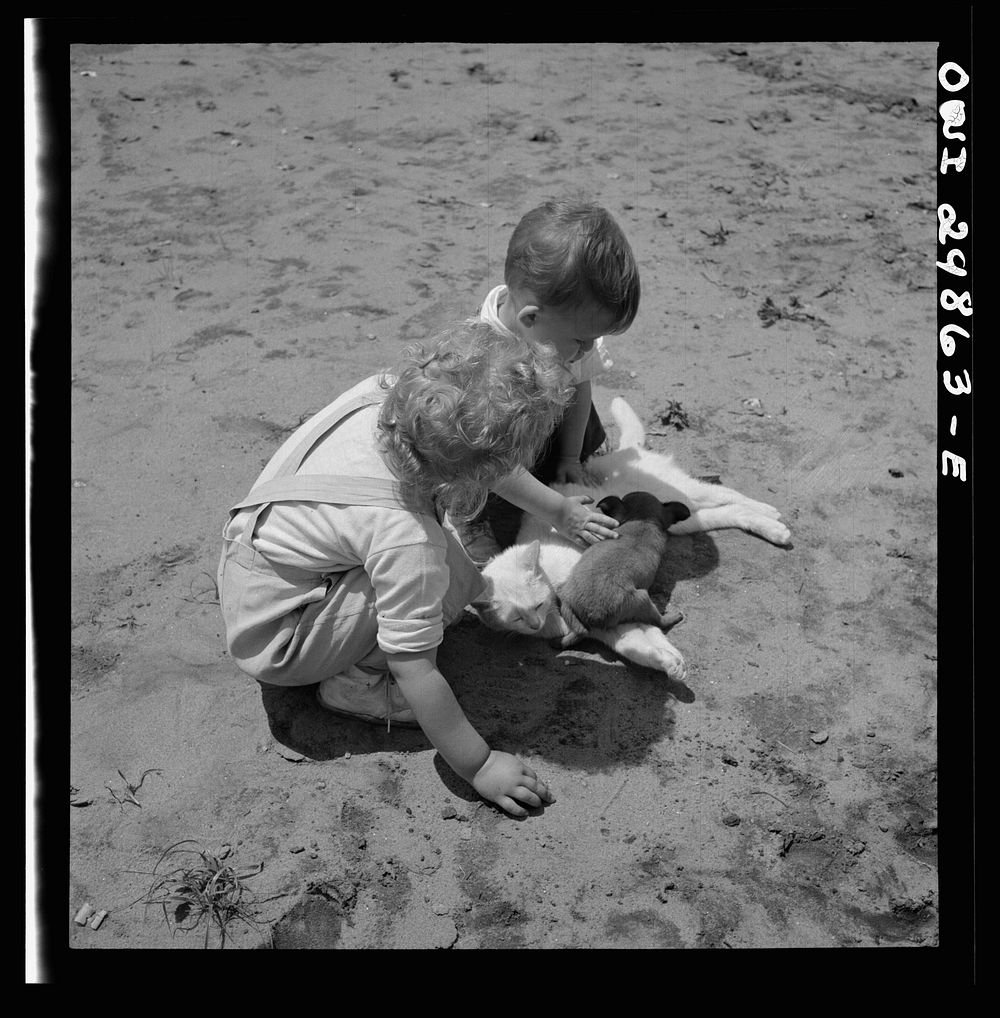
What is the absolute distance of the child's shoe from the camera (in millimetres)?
2916

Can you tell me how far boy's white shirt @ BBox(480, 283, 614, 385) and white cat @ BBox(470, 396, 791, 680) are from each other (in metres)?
0.35

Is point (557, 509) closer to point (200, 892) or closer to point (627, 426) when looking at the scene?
point (627, 426)

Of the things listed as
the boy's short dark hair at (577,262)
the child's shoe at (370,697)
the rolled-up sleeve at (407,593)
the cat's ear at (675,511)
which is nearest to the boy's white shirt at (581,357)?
the boy's short dark hair at (577,262)

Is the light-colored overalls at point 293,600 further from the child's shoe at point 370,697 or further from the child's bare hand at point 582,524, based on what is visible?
the child's bare hand at point 582,524

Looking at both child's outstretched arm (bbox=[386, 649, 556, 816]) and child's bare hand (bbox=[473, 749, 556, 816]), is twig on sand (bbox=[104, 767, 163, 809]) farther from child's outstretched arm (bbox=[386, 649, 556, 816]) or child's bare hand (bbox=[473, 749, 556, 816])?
child's bare hand (bbox=[473, 749, 556, 816])

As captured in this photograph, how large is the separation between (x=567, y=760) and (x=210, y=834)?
0.99 metres

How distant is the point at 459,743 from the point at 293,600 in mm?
590

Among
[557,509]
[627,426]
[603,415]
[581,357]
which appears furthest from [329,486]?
[603,415]

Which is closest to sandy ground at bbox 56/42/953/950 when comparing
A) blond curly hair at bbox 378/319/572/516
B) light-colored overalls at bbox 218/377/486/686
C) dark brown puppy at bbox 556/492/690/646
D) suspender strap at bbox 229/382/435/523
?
dark brown puppy at bbox 556/492/690/646

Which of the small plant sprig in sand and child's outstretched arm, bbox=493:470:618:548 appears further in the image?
child's outstretched arm, bbox=493:470:618:548

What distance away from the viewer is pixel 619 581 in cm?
310

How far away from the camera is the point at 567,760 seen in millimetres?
2871

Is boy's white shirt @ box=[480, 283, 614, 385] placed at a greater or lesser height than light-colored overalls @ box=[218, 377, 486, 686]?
greater

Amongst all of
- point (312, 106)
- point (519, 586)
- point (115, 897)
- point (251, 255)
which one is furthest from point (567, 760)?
point (312, 106)
